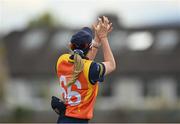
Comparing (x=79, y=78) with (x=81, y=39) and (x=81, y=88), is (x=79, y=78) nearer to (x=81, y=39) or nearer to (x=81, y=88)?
(x=81, y=88)

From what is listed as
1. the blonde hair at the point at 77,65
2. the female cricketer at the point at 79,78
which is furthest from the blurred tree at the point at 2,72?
the blonde hair at the point at 77,65

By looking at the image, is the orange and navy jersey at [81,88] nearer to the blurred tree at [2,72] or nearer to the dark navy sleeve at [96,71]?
the dark navy sleeve at [96,71]

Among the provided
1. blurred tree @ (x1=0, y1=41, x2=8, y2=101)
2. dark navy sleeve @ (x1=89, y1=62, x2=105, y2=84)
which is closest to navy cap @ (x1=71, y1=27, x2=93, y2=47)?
dark navy sleeve @ (x1=89, y1=62, x2=105, y2=84)

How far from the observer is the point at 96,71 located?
7.20m

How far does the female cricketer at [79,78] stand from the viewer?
284 inches

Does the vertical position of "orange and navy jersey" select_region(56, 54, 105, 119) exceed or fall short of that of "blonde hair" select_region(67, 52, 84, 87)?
it falls short

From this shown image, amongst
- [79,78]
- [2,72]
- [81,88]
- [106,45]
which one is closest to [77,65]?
[79,78]

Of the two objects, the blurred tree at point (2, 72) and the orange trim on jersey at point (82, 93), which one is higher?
the orange trim on jersey at point (82, 93)

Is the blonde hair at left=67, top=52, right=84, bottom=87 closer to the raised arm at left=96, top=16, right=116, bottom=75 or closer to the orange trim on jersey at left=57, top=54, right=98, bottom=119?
the orange trim on jersey at left=57, top=54, right=98, bottom=119

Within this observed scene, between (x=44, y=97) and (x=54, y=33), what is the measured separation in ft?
23.2

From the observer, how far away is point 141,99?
45094mm

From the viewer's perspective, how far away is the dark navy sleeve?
7199mm

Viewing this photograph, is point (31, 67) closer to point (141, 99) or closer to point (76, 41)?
point (141, 99)

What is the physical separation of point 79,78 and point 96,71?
0.63 ft
